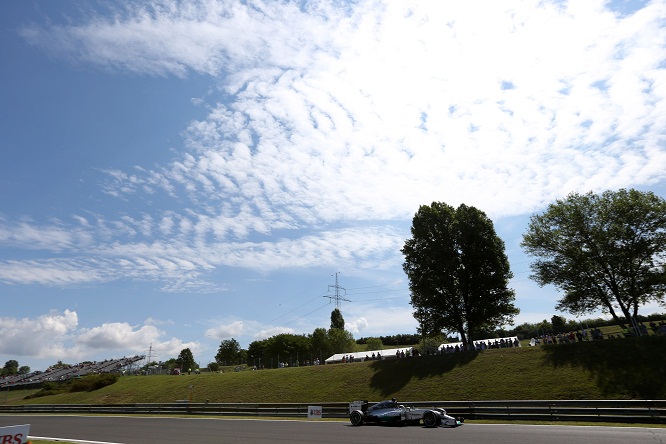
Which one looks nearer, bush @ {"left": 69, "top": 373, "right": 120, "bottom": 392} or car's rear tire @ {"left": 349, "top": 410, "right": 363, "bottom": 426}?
car's rear tire @ {"left": 349, "top": 410, "right": 363, "bottom": 426}

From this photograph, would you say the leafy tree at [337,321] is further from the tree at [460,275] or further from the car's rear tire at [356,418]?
the car's rear tire at [356,418]

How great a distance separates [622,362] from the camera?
26.3m

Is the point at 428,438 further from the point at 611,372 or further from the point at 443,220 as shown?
the point at 443,220

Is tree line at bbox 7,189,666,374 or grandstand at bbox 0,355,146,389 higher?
tree line at bbox 7,189,666,374

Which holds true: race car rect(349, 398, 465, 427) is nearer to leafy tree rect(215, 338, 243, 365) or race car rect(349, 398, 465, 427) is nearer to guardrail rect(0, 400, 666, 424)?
guardrail rect(0, 400, 666, 424)

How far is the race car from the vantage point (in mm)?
18859

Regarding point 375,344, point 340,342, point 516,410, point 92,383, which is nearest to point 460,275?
point 516,410

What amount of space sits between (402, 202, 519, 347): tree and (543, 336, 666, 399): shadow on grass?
378 inches

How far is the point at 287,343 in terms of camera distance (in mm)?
125875

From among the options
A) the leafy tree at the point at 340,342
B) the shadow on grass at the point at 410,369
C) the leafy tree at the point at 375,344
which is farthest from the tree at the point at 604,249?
the leafy tree at the point at 375,344

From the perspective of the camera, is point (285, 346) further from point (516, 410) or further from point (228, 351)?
point (516, 410)

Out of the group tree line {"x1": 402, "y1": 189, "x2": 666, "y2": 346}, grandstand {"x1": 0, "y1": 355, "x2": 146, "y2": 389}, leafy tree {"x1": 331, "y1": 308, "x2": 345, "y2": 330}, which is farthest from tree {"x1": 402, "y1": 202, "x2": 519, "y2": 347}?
leafy tree {"x1": 331, "y1": 308, "x2": 345, "y2": 330}

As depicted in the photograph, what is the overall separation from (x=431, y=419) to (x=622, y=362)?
16.3m

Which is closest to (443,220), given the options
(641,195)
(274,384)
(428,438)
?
(641,195)
